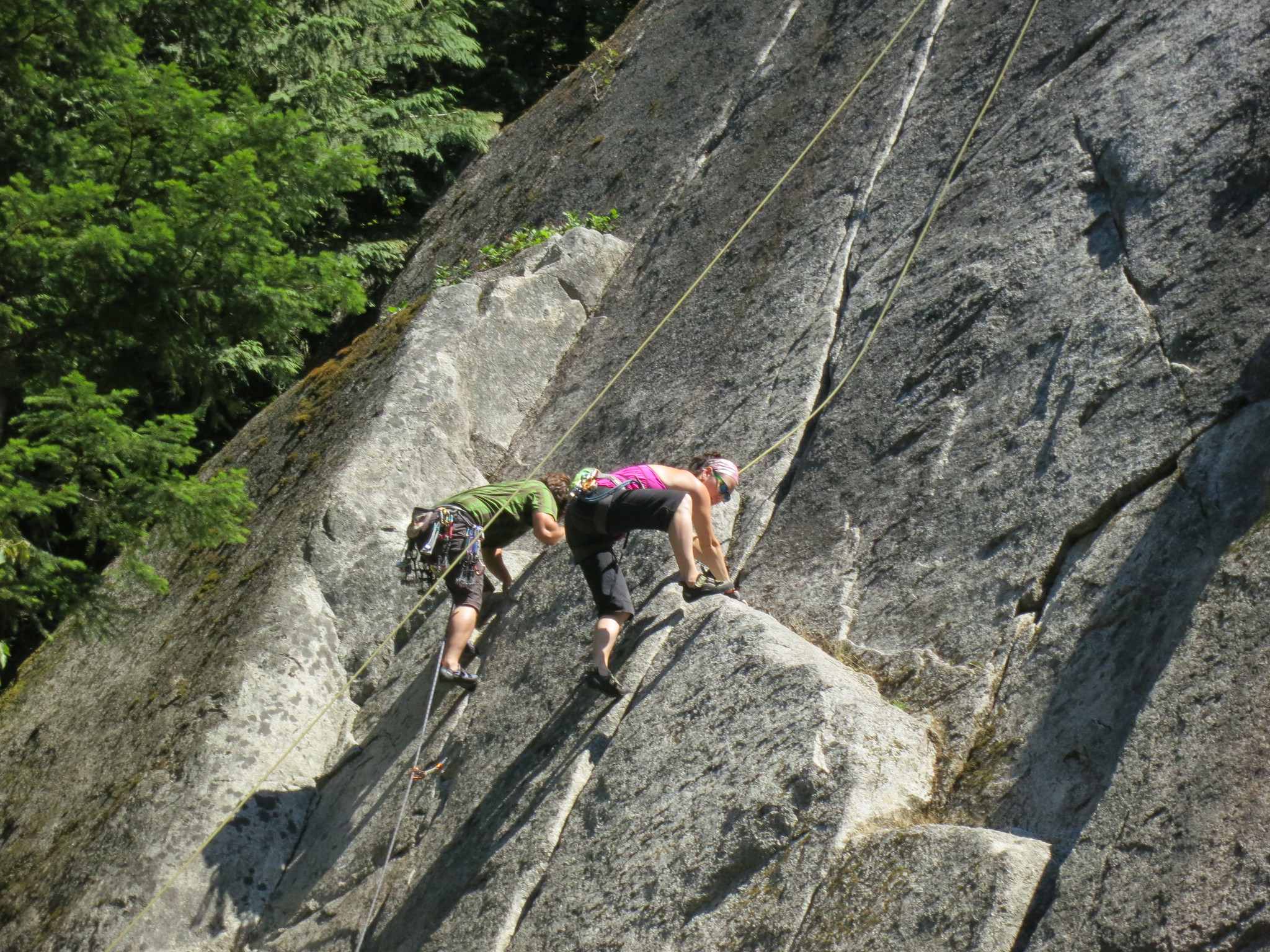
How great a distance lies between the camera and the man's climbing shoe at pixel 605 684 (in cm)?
625

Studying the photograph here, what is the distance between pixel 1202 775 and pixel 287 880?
568 centimetres

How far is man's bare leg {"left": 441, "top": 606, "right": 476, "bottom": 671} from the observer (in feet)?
24.6

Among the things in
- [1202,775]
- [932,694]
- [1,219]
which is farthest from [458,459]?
[1202,775]

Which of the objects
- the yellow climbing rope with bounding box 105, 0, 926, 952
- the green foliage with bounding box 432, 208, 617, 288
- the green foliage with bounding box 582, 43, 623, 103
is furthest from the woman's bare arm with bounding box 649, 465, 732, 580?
the green foliage with bounding box 582, 43, 623, 103

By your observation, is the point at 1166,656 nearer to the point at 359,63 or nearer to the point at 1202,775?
the point at 1202,775

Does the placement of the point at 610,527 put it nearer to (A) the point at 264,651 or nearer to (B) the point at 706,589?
(B) the point at 706,589

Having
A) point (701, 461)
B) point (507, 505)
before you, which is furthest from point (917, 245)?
point (507, 505)

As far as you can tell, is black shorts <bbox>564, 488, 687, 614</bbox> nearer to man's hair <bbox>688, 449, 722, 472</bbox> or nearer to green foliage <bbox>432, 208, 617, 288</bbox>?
man's hair <bbox>688, 449, 722, 472</bbox>

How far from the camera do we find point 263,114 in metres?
9.45

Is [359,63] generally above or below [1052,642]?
above

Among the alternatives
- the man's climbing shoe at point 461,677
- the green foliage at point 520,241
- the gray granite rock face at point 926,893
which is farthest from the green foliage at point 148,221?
the gray granite rock face at point 926,893

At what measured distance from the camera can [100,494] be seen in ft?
26.4

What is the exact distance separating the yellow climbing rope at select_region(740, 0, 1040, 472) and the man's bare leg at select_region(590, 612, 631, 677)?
1414 millimetres

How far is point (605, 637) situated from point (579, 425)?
10.8 feet
